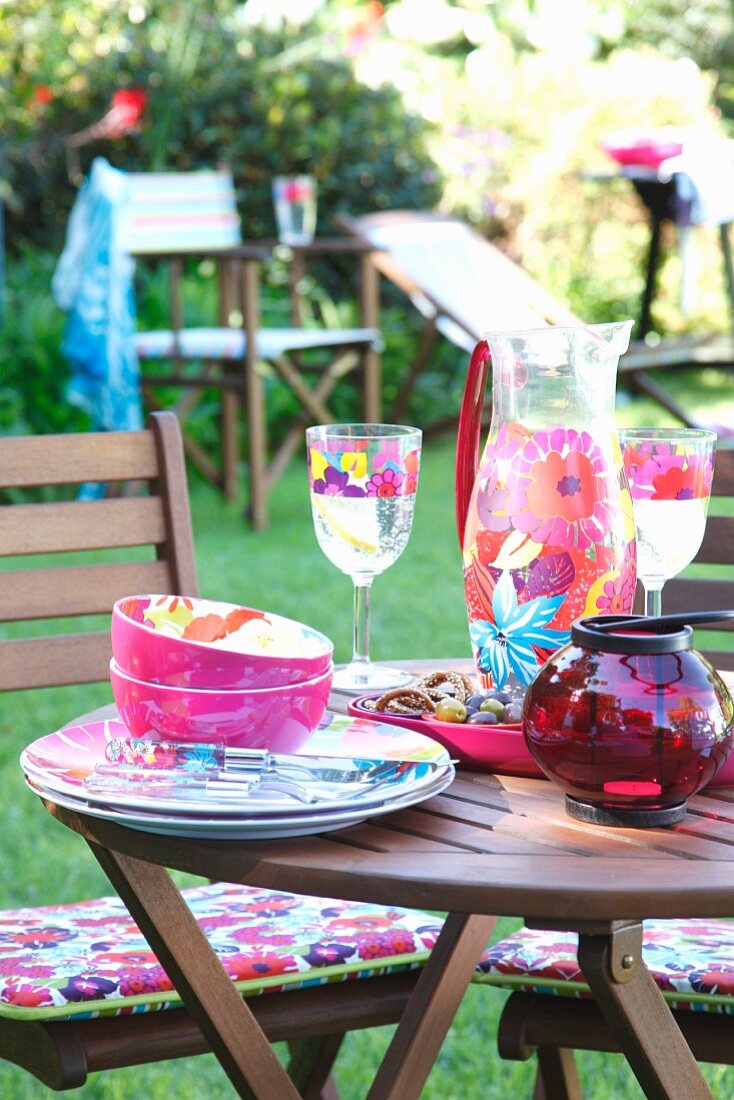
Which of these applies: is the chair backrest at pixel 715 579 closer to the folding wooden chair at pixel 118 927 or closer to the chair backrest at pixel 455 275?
the folding wooden chair at pixel 118 927

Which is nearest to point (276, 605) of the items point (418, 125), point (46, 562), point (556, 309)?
point (46, 562)

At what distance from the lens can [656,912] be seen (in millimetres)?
920

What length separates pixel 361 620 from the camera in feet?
4.60

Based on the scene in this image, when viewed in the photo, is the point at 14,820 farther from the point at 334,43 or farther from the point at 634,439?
the point at 334,43

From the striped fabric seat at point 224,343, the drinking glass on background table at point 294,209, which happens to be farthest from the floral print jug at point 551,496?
the drinking glass on background table at point 294,209

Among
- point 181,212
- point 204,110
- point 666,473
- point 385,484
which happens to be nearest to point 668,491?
point 666,473

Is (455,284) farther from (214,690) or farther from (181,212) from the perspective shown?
(214,690)

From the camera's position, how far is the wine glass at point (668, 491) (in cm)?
128

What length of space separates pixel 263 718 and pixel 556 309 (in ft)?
17.9

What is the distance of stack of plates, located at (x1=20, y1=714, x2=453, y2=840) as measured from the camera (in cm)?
100

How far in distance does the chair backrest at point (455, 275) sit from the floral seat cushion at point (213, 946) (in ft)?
14.4

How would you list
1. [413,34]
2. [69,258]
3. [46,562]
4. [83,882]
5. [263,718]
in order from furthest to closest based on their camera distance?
[413,34] → [69,258] → [46,562] → [83,882] → [263,718]

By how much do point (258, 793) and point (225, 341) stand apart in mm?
4599

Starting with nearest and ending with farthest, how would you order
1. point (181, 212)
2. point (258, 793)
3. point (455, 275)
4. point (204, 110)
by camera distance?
point (258, 793)
point (181, 212)
point (455, 275)
point (204, 110)
